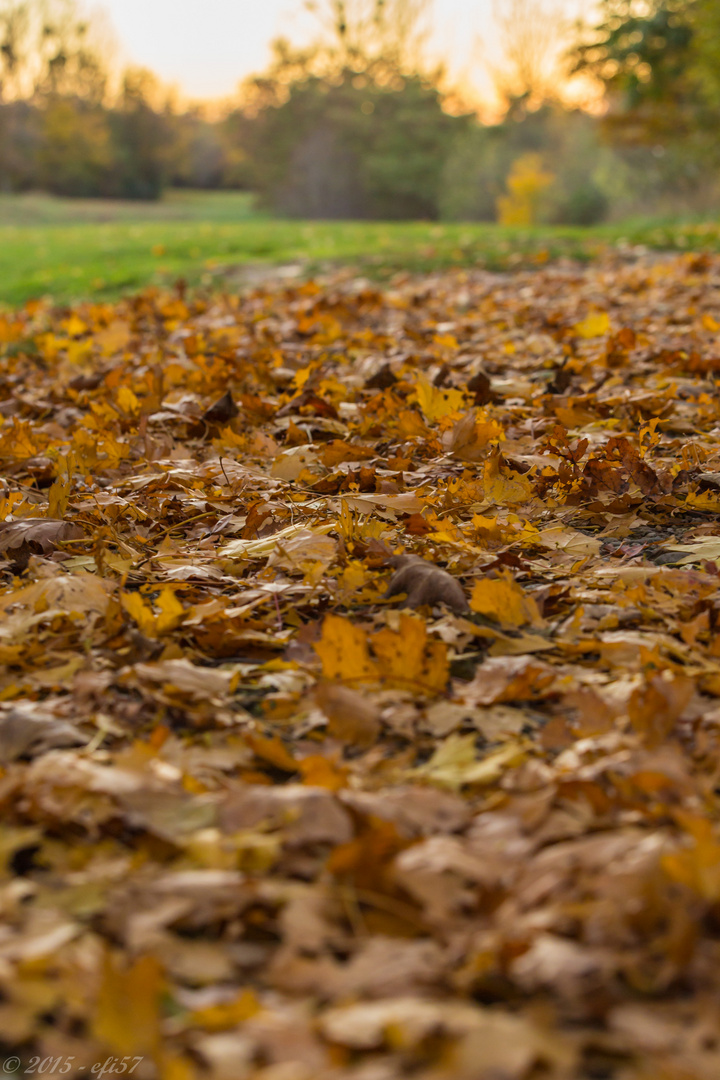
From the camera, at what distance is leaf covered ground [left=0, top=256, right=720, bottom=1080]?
96 centimetres

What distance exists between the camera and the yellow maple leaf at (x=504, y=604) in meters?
1.83

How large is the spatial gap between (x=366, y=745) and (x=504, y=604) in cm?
49

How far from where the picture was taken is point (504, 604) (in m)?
1.83

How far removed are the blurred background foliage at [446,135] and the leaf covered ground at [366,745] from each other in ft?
60.0

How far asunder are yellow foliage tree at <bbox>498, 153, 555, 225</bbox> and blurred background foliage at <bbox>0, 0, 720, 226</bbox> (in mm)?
66

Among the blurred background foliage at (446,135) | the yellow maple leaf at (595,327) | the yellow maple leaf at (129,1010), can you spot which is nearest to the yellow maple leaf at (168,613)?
the yellow maple leaf at (129,1010)

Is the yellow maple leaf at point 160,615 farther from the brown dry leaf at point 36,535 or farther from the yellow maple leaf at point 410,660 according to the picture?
the brown dry leaf at point 36,535

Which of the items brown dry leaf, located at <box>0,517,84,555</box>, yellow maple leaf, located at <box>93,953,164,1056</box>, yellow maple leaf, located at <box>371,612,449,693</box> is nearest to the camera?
Answer: yellow maple leaf, located at <box>93,953,164,1056</box>

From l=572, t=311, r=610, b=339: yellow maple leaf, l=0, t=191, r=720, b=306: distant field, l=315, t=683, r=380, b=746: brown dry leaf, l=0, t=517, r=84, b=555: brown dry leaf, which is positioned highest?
l=0, t=191, r=720, b=306: distant field

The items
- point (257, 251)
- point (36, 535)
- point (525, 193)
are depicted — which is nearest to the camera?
point (36, 535)

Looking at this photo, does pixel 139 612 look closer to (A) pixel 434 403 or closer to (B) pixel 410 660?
(B) pixel 410 660

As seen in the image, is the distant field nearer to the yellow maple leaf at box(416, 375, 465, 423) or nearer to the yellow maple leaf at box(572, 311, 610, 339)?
the yellow maple leaf at box(572, 311, 610, 339)

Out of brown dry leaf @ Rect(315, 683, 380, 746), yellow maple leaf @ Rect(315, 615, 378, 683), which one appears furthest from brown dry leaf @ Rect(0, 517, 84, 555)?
brown dry leaf @ Rect(315, 683, 380, 746)

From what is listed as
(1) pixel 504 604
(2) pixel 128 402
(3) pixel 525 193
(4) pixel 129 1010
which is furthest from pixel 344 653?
(3) pixel 525 193
